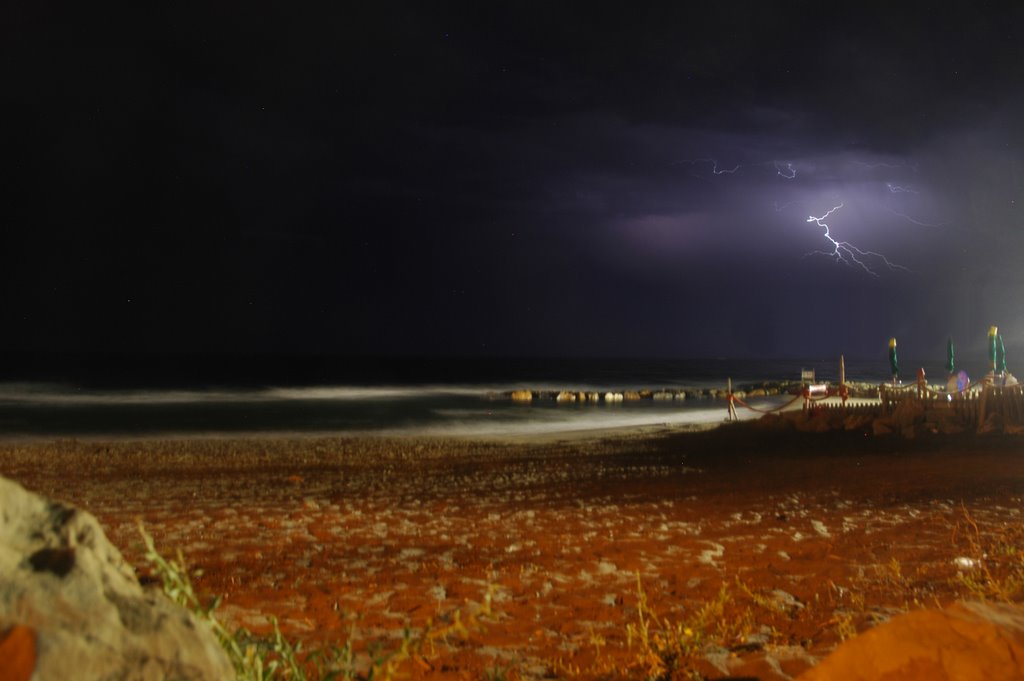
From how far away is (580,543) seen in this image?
6.89 meters

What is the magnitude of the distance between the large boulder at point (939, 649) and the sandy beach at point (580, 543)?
75 cm

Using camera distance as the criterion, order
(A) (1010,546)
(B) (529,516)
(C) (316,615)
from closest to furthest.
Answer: (C) (316,615)
(A) (1010,546)
(B) (529,516)

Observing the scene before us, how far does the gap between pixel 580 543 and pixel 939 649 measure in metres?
4.41

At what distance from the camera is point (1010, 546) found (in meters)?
5.80

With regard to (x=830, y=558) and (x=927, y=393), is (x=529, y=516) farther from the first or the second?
(x=927, y=393)

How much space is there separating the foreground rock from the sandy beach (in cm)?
88

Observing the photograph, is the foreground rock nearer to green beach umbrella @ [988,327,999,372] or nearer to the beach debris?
the beach debris

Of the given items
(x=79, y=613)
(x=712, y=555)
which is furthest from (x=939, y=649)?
(x=712, y=555)

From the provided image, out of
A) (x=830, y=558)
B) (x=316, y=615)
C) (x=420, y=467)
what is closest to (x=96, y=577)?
(x=316, y=615)

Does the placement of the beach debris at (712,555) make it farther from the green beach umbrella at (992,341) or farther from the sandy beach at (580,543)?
the green beach umbrella at (992,341)

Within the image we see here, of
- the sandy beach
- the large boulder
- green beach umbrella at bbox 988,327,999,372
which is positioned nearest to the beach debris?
the sandy beach

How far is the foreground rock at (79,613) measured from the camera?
1780 millimetres

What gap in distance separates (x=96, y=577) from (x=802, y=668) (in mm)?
3089

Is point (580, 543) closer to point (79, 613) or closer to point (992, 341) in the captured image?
point (79, 613)
